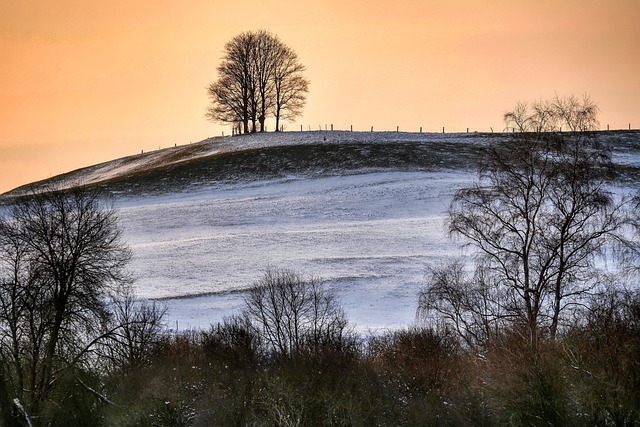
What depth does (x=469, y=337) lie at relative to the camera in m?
32.9

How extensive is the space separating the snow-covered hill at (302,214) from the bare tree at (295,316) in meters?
1.32

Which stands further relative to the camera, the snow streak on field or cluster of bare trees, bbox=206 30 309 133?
cluster of bare trees, bbox=206 30 309 133

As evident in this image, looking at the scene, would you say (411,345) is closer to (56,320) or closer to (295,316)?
(295,316)

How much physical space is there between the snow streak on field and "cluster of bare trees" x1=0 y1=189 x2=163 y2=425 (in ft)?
17.5

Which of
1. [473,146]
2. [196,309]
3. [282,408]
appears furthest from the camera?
[473,146]

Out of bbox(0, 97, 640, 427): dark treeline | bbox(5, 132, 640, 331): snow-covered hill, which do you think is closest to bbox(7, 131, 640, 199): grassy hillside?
bbox(5, 132, 640, 331): snow-covered hill

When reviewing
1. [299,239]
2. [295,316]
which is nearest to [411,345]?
[295,316]

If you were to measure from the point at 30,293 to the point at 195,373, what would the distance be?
25.1ft

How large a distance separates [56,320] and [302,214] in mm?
31063

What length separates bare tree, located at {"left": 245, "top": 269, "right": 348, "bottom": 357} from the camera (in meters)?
35.7

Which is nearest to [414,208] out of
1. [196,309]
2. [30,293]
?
[196,309]

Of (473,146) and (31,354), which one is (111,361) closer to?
(31,354)

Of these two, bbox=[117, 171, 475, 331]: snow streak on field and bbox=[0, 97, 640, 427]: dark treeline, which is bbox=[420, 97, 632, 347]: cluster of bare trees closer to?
bbox=[0, 97, 640, 427]: dark treeline

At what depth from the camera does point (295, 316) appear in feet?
123
